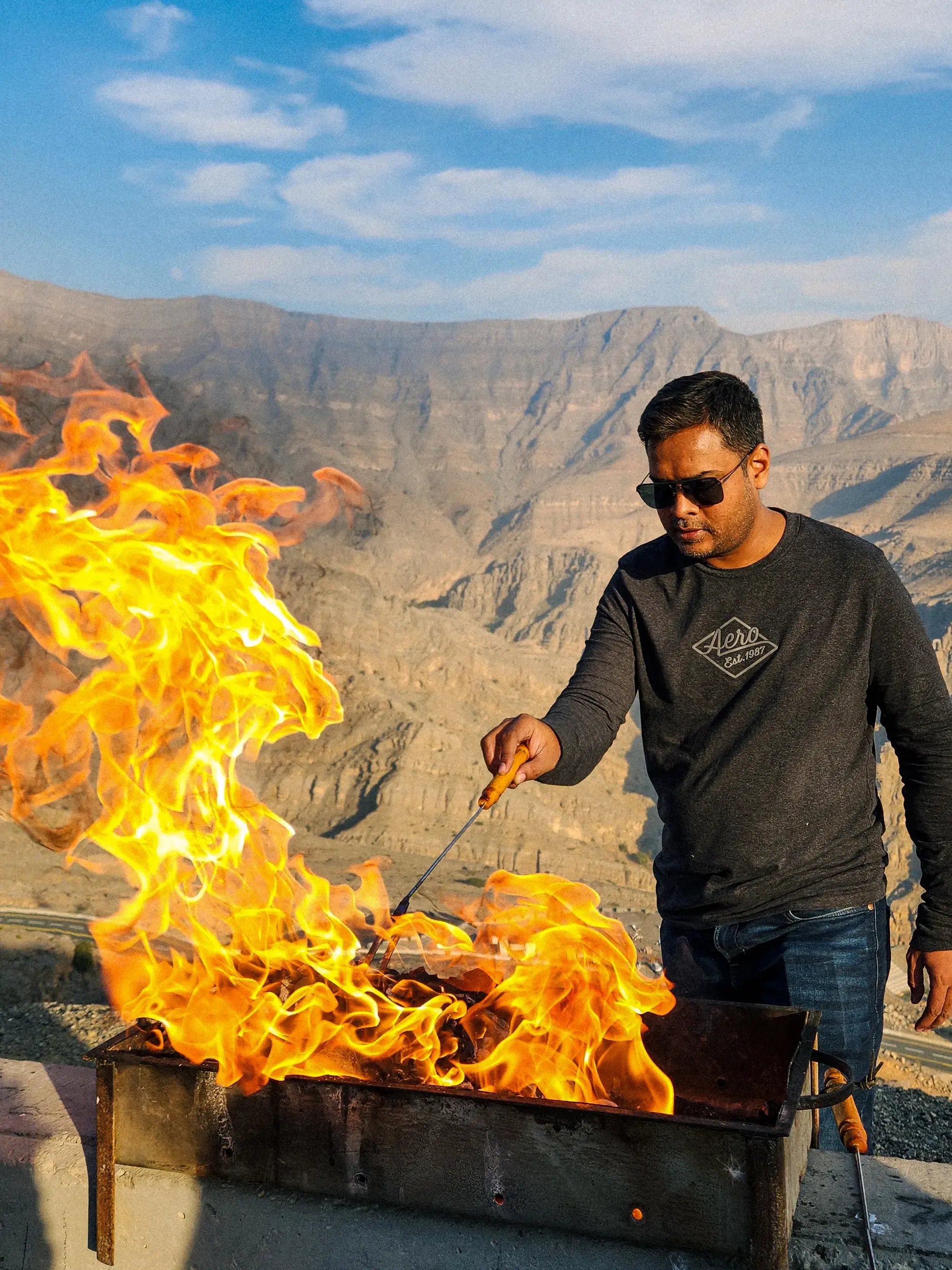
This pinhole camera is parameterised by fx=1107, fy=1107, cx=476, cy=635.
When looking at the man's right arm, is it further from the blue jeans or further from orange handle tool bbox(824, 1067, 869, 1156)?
orange handle tool bbox(824, 1067, 869, 1156)

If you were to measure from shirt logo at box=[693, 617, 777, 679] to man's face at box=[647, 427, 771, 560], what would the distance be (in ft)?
0.85

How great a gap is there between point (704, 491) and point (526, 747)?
100 cm

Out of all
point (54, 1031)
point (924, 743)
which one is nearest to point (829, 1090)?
point (924, 743)

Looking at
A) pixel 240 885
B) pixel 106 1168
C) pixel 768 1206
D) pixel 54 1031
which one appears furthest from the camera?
pixel 54 1031

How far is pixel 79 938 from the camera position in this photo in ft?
54.9

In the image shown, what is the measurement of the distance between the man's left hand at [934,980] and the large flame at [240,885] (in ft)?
2.63

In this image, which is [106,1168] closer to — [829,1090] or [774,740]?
[829,1090]

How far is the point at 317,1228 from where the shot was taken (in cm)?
323

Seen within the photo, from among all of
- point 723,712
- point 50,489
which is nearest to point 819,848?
point 723,712

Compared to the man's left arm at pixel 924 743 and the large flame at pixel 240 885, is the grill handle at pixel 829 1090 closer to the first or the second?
the man's left arm at pixel 924 743

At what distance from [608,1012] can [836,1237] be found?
0.89 meters

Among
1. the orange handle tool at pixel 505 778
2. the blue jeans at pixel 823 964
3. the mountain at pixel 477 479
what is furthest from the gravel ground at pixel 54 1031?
the mountain at pixel 477 479

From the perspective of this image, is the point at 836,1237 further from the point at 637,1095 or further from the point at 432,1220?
the point at 432,1220

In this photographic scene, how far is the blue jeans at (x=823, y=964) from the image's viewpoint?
3.47 m
